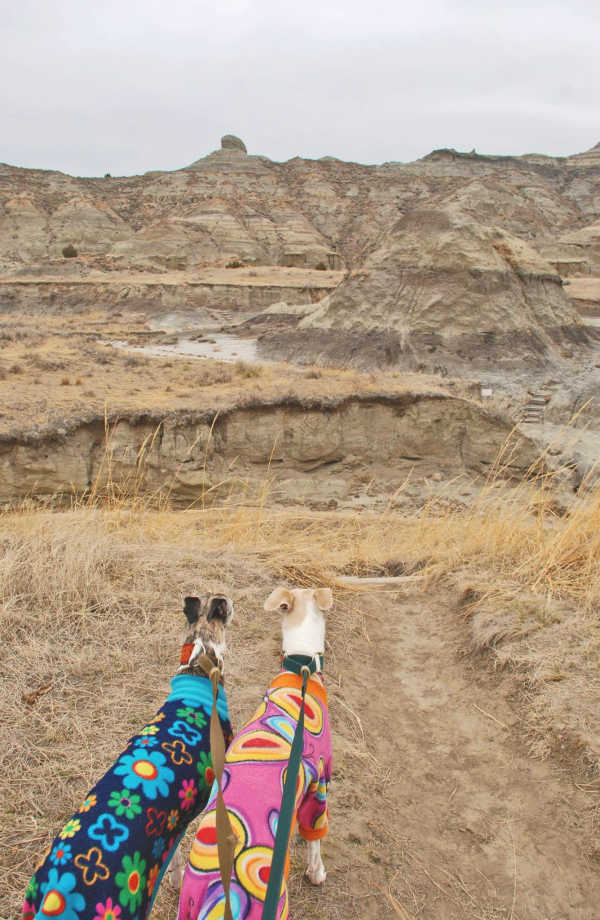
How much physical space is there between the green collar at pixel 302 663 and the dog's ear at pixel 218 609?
0.27 metres

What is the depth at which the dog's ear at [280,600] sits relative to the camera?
7.69 feet

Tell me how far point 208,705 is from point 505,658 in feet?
6.02

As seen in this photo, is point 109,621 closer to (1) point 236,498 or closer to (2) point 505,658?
(2) point 505,658

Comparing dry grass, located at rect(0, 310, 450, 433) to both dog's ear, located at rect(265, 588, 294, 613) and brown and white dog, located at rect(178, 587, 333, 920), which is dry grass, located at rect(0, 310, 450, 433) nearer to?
dog's ear, located at rect(265, 588, 294, 613)

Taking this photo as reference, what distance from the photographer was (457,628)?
3.86m

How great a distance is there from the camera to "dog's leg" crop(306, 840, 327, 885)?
211 cm

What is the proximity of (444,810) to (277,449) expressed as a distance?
386 inches

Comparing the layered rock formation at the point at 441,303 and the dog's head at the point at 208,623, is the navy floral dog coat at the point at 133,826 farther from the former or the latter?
the layered rock formation at the point at 441,303

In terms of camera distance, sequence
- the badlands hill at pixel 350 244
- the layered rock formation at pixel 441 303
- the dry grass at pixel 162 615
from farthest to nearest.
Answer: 1. the badlands hill at pixel 350 244
2. the layered rock formation at pixel 441 303
3. the dry grass at pixel 162 615

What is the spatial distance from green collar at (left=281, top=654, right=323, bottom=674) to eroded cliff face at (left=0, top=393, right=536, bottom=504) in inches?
291

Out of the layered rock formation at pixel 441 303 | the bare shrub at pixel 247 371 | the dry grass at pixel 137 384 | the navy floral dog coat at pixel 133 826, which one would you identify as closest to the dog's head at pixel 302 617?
the navy floral dog coat at pixel 133 826

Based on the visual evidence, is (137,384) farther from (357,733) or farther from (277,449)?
(357,733)

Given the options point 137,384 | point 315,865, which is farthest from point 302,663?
point 137,384

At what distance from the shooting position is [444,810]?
2551mm
